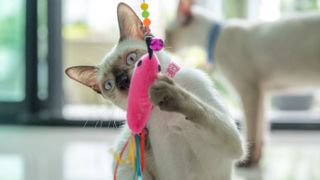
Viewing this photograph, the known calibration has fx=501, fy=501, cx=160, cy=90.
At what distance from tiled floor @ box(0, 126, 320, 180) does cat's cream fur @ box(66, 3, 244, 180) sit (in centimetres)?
62

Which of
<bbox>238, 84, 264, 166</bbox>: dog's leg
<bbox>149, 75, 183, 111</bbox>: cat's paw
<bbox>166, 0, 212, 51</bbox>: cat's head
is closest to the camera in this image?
<bbox>149, 75, 183, 111</bbox>: cat's paw

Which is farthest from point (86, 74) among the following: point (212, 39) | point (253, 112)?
point (212, 39)

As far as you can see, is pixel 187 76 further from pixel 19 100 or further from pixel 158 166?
pixel 19 100

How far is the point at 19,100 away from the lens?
2.49 meters

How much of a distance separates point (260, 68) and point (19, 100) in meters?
1.34

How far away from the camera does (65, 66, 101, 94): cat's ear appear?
0.81 m

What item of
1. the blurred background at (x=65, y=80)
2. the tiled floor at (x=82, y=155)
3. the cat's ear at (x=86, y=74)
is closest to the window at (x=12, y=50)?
the blurred background at (x=65, y=80)

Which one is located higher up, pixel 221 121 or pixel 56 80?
pixel 221 121

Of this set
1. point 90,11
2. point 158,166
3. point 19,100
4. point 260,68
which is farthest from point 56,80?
point 158,166

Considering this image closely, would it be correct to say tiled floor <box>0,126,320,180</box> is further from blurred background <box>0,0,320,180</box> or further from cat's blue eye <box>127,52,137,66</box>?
cat's blue eye <box>127,52,137,66</box>

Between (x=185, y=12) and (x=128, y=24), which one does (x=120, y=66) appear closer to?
(x=128, y=24)

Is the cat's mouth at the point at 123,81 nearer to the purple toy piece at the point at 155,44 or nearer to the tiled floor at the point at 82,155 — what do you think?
the purple toy piece at the point at 155,44

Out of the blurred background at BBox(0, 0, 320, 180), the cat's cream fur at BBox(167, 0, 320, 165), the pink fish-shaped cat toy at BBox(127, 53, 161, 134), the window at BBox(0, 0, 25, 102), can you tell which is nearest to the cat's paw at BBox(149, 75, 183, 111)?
the pink fish-shaped cat toy at BBox(127, 53, 161, 134)

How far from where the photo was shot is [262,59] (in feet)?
5.35
